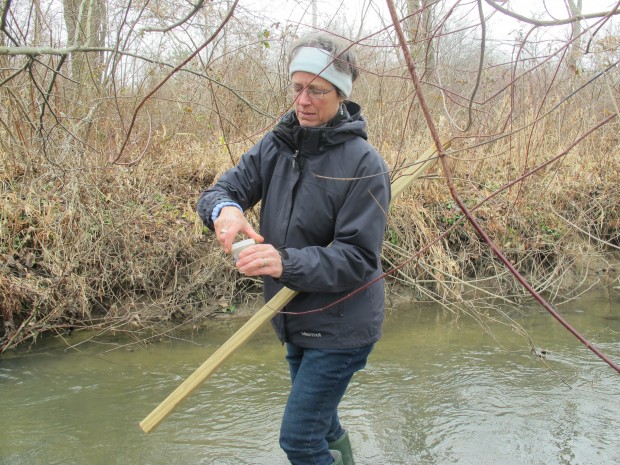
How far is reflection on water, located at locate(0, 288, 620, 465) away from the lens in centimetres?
292

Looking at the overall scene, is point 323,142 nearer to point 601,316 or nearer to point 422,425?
point 422,425

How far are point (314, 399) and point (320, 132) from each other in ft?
3.12

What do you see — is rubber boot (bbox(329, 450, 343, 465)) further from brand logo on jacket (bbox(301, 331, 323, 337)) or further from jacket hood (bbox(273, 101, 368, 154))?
jacket hood (bbox(273, 101, 368, 154))

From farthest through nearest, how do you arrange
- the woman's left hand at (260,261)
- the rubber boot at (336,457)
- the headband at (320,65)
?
the rubber boot at (336,457) → the headband at (320,65) → the woman's left hand at (260,261)

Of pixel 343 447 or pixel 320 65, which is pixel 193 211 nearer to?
pixel 343 447

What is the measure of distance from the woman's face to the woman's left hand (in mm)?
538

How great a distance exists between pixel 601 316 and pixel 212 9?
15.4ft

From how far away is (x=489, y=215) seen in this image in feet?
19.6

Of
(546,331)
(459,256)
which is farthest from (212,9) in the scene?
(546,331)

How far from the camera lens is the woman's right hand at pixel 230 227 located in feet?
6.35

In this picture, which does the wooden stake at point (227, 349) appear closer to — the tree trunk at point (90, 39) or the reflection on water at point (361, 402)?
the reflection on water at point (361, 402)

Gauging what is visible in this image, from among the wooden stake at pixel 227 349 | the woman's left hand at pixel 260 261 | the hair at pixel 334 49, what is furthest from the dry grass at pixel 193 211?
the woman's left hand at pixel 260 261

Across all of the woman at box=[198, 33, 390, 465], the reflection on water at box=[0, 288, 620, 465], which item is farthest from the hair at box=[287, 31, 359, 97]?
the reflection on water at box=[0, 288, 620, 465]

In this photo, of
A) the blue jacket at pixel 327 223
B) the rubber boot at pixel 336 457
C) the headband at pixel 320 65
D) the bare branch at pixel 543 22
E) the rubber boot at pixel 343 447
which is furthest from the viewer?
the rubber boot at pixel 343 447
